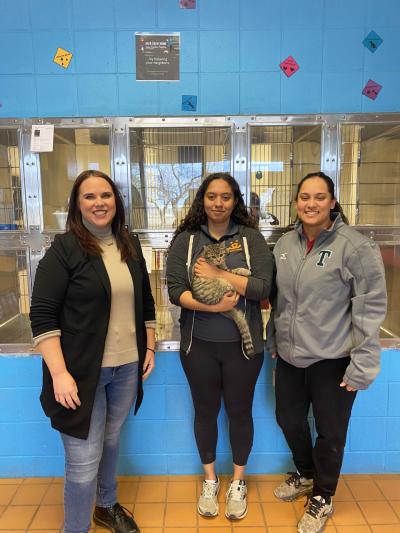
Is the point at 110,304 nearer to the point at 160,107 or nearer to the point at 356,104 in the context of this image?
the point at 160,107

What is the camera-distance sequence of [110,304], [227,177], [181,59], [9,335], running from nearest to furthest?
[110,304] < [227,177] < [181,59] < [9,335]

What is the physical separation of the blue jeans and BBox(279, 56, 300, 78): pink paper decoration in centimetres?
161

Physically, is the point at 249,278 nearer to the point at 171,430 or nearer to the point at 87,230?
the point at 87,230

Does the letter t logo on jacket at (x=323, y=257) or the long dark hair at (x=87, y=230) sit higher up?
the long dark hair at (x=87, y=230)

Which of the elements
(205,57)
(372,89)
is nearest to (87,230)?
Result: (205,57)

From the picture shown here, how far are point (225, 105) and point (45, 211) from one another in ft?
3.57

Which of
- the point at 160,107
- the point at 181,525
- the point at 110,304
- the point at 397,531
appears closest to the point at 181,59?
the point at 160,107

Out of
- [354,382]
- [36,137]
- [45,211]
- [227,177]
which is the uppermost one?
[36,137]

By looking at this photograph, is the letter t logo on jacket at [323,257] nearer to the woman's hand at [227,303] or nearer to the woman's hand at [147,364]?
the woman's hand at [227,303]

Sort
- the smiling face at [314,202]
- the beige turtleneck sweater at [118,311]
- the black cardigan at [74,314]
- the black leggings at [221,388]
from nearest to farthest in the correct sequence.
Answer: the black cardigan at [74,314] < the beige turtleneck sweater at [118,311] < the smiling face at [314,202] < the black leggings at [221,388]

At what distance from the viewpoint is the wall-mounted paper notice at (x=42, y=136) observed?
2.04 meters

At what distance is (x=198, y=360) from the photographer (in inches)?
71.7

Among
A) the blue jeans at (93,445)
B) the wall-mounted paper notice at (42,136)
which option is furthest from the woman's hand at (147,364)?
the wall-mounted paper notice at (42,136)

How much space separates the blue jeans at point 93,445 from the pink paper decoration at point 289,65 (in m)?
1.61
